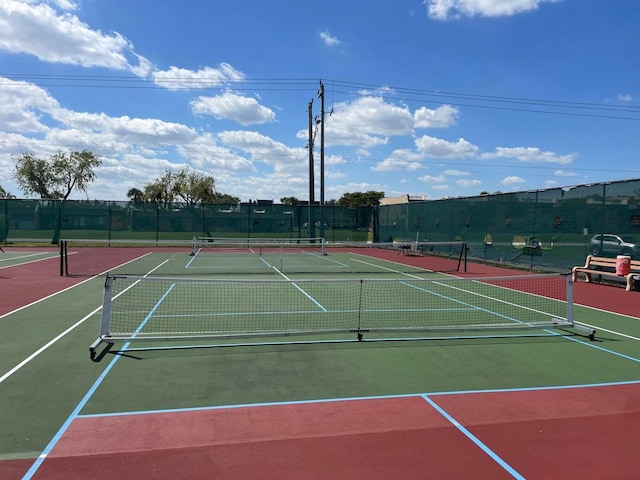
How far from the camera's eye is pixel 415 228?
31.2 metres

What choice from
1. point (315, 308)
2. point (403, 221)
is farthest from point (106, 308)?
point (403, 221)

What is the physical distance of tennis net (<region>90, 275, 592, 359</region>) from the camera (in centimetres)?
853

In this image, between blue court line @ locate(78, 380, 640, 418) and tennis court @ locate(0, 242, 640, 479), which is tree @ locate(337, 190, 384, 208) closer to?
tennis court @ locate(0, 242, 640, 479)

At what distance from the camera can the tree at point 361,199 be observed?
352 ft

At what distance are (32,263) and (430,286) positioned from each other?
17.0 m

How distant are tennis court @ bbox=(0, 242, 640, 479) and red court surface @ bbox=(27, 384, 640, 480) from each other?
20mm

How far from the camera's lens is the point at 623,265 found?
50.0ft

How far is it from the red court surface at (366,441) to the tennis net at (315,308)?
111 inches

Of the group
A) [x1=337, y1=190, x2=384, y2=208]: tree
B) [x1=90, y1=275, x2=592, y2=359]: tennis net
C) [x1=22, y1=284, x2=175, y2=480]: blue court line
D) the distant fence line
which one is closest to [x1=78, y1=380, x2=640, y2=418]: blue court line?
[x1=22, y1=284, x2=175, y2=480]: blue court line

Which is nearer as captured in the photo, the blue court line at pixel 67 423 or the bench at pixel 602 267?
the blue court line at pixel 67 423

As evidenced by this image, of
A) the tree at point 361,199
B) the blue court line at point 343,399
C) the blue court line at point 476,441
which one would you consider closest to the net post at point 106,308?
the blue court line at point 343,399

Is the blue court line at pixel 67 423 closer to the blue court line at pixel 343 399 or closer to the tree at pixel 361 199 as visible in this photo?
the blue court line at pixel 343 399

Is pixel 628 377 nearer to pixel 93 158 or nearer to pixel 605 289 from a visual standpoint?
pixel 605 289

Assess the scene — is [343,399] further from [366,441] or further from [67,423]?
[67,423]
